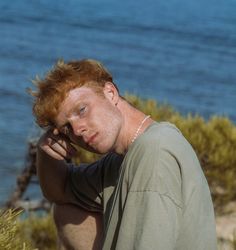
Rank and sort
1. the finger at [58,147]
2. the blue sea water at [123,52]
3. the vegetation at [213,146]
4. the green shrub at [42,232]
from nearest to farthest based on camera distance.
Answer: the finger at [58,147] < the green shrub at [42,232] < the vegetation at [213,146] < the blue sea water at [123,52]

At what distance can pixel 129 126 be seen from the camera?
3098 mm

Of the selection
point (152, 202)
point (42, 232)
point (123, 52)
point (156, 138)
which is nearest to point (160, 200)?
point (152, 202)

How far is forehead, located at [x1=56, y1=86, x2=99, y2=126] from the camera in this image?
3.08 m

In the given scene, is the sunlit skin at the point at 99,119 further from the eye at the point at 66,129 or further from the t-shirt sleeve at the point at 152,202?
the t-shirt sleeve at the point at 152,202

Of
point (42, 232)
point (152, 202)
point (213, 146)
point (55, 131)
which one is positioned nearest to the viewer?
point (152, 202)

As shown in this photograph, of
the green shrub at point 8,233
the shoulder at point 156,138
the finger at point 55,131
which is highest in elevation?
the shoulder at point 156,138

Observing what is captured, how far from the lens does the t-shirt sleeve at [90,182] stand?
3443mm

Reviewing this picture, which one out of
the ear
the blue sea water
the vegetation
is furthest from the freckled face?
the blue sea water

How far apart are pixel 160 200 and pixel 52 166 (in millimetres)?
768

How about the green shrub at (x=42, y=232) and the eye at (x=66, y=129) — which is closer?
the eye at (x=66, y=129)

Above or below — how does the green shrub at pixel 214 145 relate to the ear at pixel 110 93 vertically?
below

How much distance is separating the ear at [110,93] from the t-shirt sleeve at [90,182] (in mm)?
347

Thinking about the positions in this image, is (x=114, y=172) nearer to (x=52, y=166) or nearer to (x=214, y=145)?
(x=52, y=166)

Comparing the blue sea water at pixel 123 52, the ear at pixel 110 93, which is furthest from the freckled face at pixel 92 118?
the blue sea water at pixel 123 52
